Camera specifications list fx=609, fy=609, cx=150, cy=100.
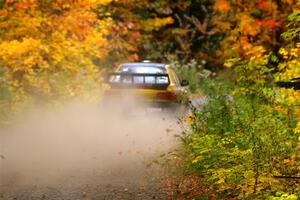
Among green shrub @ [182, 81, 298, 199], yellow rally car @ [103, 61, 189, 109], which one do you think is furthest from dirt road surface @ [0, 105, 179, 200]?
green shrub @ [182, 81, 298, 199]

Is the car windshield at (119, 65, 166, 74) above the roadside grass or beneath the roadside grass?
above

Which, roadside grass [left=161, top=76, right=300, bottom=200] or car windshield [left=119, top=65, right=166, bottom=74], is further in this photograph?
car windshield [left=119, top=65, right=166, bottom=74]

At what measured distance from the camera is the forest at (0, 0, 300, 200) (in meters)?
8.45

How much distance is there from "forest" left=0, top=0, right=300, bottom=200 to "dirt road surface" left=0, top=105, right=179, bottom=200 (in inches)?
21.2

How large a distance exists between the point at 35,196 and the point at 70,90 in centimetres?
895

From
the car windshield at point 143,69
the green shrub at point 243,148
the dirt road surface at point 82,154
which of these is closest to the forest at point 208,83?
the green shrub at point 243,148

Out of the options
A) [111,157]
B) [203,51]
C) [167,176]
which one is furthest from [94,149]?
[203,51]

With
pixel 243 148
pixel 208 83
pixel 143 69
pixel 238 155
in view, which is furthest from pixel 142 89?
pixel 238 155

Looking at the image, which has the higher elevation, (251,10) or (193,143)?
(251,10)

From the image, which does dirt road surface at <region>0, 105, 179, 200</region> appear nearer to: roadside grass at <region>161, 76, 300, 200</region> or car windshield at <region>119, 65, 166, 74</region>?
roadside grass at <region>161, 76, 300, 200</region>

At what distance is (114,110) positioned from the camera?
15.9 metres

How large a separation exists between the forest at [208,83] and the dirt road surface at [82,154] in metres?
0.54

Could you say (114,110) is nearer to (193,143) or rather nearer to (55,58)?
(55,58)

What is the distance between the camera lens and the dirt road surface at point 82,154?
9.78 meters
